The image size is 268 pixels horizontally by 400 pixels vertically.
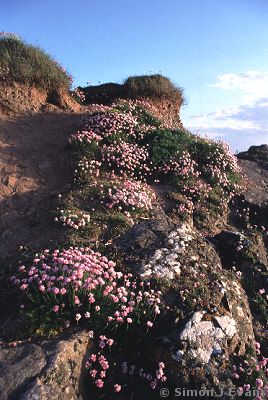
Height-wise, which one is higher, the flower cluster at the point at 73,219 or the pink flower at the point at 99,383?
the flower cluster at the point at 73,219

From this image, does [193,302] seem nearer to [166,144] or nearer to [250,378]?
[250,378]

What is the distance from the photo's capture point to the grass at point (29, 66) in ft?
44.5

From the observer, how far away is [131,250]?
682 cm

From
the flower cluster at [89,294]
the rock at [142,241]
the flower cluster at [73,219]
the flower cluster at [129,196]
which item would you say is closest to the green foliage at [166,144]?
the flower cluster at [129,196]

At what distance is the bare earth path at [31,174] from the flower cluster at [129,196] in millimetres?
1225

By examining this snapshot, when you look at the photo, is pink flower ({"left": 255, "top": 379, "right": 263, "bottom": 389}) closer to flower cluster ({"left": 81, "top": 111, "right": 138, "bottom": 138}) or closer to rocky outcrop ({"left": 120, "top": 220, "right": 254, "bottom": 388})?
rocky outcrop ({"left": 120, "top": 220, "right": 254, "bottom": 388})

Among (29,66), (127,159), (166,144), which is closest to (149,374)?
(127,159)

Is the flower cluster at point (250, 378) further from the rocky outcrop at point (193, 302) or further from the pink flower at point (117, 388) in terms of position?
the pink flower at point (117, 388)

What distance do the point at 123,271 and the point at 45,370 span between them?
194cm

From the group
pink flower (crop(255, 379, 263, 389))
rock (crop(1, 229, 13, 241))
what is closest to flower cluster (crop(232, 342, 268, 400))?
pink flower (crop(255, 379, 263, 389))

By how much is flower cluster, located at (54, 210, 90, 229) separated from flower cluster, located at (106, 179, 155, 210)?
815 mm

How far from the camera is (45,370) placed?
15.5ft

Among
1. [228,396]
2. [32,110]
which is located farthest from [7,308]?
[32,110]

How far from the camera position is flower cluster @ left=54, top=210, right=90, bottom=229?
26.6 feet
